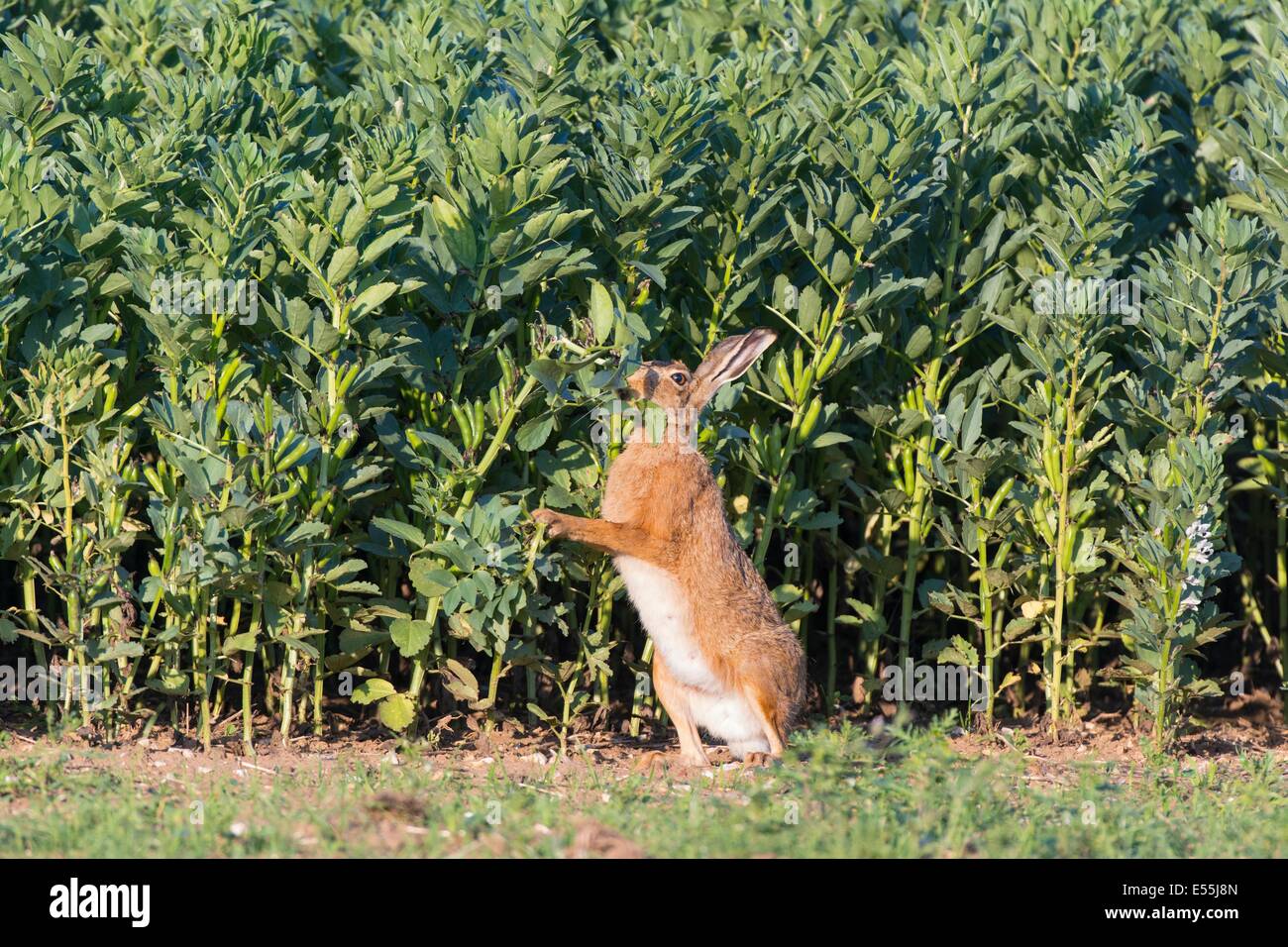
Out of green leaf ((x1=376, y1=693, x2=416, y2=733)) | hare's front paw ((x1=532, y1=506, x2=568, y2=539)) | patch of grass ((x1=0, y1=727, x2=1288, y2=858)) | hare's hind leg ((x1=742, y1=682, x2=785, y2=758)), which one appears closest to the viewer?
patch of grass ((x1=0, y1=727, x2=1288, y2=858))

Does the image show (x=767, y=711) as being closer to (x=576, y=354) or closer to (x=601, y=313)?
(x=576, y=354)

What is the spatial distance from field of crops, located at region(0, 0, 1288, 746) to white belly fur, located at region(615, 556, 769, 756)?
0.33m

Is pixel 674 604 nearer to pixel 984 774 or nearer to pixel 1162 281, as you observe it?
pixel 984 774

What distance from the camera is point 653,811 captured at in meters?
6.02

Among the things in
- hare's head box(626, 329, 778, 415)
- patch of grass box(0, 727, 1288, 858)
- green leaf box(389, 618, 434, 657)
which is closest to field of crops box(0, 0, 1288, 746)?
green leaf box(389, 618, 434, 657)

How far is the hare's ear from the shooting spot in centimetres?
712

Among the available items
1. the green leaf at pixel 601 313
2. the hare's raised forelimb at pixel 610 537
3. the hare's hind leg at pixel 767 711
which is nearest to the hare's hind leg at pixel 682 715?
the hare's hind leg at pixel 767 711

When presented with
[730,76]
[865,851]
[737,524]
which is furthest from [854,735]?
[730,76]

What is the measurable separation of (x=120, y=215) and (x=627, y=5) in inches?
169

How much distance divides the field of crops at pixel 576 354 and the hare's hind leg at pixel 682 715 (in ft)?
1.34

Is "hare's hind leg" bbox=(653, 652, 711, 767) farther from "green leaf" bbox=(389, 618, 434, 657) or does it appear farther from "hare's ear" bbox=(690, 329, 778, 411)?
"hare's ear" bbox=(690, 329, 778, 411)

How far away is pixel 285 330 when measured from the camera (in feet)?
22.7

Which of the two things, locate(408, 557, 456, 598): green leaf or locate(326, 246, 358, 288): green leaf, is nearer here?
locate(326, 246, 358, 288): green leaf

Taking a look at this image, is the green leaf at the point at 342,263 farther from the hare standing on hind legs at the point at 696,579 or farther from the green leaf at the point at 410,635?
the green leaf at the point at 410,635
